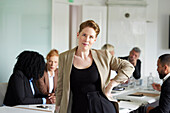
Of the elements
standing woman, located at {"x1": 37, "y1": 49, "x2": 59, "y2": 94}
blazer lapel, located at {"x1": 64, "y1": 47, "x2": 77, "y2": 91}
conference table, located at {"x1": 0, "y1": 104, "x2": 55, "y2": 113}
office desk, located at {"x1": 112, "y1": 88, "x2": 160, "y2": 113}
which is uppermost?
blazer lapel, located at {"x1": 64, "y1": 47, "x2": 77, "y2": 91}

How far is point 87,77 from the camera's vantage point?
187cm

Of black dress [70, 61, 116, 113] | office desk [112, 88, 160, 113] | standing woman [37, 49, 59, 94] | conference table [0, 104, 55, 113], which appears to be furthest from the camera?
standing woman [37, 49, 59, 94]

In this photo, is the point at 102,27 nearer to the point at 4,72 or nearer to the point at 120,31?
the point at 120,31

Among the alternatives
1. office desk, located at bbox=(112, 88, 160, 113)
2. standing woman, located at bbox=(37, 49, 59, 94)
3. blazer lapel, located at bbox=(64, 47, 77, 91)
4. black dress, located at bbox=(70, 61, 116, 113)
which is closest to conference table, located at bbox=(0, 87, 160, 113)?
office desk, located at bbox=(112, 88, 160, 113)

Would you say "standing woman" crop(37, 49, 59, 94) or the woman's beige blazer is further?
"standing woman" crop(37, 49, 59, 94)

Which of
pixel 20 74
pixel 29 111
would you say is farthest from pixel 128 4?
pixel 29 111

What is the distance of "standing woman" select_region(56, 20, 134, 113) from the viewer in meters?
1.89

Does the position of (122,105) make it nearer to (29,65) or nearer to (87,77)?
(29,65)

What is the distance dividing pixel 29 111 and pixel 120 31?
4.55 m

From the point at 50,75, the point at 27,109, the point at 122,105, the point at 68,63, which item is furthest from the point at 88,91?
the point at 50,75

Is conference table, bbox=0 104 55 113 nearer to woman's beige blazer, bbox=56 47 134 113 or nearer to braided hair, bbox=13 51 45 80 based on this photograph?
braided hair, bbox=13 51 45 80

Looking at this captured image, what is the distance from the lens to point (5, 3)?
4566 millimetres

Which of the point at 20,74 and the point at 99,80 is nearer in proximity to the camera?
the point at 99,80

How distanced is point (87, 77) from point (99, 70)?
97mm
